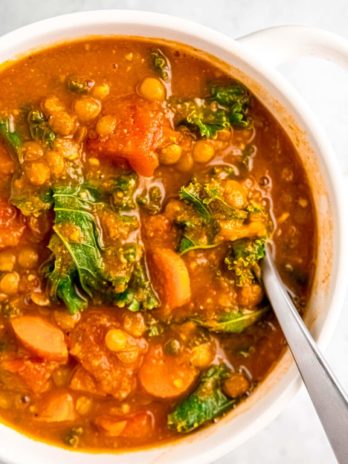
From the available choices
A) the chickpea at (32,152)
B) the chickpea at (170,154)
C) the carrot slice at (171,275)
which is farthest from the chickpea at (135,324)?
the chickpea at (32,152)

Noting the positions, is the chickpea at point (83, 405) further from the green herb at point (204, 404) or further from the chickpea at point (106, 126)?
the chickpea at point (106, 126)

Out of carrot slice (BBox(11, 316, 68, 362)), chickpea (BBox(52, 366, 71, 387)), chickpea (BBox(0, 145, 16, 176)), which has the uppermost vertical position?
chickpea (BBox(0, 145, 16, 176))

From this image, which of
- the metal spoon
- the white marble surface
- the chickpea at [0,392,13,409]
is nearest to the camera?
the metal spoon

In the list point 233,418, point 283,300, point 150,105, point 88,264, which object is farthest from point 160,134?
point 233,418

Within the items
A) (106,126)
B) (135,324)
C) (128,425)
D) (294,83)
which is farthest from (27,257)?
(294,83)

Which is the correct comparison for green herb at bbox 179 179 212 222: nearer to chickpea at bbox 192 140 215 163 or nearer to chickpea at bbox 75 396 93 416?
chickpea at bbox 192 140 215 163

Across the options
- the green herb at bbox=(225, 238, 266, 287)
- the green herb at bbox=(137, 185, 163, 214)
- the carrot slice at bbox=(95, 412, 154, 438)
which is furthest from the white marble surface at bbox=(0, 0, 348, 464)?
the green herb at bbox=(137, 185, 163, 214)

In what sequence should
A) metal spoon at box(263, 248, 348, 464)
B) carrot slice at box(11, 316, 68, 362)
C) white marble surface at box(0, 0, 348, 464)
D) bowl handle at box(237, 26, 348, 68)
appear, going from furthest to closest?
white marble surface at box(0, 0, 348, 464)
carrot slice at box(11, 316, 68, 362)
bowl handle at box(237, 26, 348, 68)
metal spoon at box(263, 248, 348, 464)
